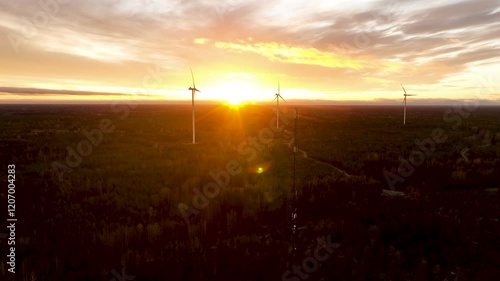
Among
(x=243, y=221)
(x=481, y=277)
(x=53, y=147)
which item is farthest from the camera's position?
(x=53, y=147)

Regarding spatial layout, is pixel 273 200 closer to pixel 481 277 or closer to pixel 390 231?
pixel 390 231

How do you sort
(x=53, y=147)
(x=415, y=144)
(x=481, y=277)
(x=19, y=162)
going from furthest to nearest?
1. (x=415, y=144)
2. (x=53, y=147)
3. (x=19, y=162)
4. (x=481, y=277)

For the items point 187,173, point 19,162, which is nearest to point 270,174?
point 187,173

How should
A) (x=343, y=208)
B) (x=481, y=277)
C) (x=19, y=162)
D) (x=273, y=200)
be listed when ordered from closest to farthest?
(x=481, y=277)
(x=343, y=208)
(x=273, y=200)
(x=19, y=162)

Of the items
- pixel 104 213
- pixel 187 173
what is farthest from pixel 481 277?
pixel 187 173

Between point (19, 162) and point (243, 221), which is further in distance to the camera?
point (19, 162)

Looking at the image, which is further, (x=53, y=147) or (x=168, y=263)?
(x=53, y=147)

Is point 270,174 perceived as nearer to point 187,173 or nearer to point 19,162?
point 187,173

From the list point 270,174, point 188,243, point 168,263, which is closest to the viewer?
point 168,263

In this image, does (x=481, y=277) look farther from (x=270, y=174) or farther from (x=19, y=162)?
(x=19, y=162)
